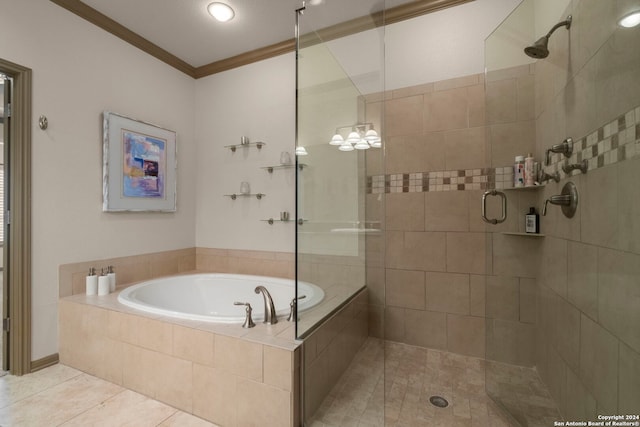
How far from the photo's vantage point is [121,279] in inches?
94.9

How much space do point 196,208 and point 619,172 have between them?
3.23 metres

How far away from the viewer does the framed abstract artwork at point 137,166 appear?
2.30 meters

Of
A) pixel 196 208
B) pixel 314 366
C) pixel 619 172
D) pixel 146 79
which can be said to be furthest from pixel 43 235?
pixel 619 172

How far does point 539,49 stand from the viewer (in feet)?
5.07

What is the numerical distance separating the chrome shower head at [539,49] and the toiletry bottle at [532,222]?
0.86 m

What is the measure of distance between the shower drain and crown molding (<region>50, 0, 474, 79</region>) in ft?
6.90

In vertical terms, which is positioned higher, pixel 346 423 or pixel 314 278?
pixel 314 278

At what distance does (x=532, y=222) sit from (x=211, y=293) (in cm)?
256

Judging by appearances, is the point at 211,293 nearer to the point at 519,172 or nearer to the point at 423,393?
the point at 423,393

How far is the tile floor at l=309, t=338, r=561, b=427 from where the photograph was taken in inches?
56.3

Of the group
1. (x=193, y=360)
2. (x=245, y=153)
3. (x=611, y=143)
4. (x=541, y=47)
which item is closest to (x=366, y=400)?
(x=193, y=360)

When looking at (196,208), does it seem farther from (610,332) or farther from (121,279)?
(610,332)

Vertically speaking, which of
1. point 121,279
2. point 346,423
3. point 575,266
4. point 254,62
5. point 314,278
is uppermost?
point 254,62

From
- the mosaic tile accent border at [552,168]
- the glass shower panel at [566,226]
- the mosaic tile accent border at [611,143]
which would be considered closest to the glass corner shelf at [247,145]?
the mosaic tile accent border at [552,168]
